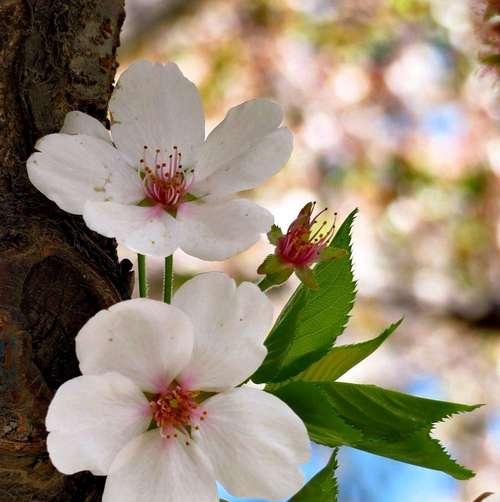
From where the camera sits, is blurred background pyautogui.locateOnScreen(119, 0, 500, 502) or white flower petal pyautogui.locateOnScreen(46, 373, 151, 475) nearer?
white flower petal pyautogui.locateOnScreen(46, 373, 151, 475)

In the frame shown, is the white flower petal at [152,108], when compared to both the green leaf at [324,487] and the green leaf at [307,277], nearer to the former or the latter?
the green leaf at [307,277]

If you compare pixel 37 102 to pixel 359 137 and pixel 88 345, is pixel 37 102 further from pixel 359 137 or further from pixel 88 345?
pixel 359 137

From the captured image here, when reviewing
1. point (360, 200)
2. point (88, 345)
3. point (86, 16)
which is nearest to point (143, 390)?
point (88, 345)

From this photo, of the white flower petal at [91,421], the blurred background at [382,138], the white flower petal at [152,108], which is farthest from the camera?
the blurred background at [382,138]

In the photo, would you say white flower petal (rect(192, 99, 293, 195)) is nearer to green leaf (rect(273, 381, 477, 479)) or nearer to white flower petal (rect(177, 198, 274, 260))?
white flower petal (rect(177, 198, 274, 260))

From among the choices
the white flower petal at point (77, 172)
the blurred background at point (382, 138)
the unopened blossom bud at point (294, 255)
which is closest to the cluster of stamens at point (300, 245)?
the unopened blossom bud at point (294, 255)

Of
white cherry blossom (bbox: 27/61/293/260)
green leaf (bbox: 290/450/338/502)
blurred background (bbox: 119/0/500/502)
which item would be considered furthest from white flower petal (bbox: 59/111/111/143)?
blurred background (bbox: 119/0/500/502)

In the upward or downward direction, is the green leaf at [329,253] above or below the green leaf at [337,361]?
above
